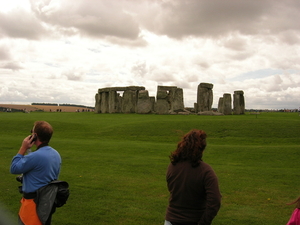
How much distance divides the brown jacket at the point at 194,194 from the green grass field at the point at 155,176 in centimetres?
309

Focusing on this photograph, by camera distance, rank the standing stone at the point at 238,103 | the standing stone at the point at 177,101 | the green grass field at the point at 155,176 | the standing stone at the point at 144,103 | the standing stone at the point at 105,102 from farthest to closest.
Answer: the standing stone at the point at 105,102 < the standing stone at the point at 238,103 < the standing stone at the point at 177,101 < the standing stone at the point at 144,103 < the green grass field at the point at 155,176

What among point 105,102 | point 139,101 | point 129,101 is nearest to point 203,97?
point 139,101

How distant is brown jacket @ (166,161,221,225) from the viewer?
129 inches

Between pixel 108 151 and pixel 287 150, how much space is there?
346 inches

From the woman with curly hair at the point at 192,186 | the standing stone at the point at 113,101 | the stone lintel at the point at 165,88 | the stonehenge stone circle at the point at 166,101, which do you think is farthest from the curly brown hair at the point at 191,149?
the standing stone at the point at 113,101

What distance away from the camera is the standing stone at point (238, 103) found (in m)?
38.5

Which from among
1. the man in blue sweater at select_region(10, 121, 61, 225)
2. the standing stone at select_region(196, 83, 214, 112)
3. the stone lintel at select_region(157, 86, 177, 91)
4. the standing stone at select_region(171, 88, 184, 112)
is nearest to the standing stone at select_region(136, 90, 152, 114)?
the stone lintel at select_region(157, 86, 177, 91)

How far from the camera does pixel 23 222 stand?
3828 millimetres

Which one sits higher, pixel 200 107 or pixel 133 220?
pixel 200 107

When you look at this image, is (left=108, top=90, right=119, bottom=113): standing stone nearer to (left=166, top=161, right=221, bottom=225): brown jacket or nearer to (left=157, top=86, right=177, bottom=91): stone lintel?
(left=157, top=86, right=177, bottom=91): stone lintel

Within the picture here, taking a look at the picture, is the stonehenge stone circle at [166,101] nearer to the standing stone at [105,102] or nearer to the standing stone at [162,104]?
the standing stone at [162,104]

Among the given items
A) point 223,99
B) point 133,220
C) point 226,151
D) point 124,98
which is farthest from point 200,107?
point 133,220

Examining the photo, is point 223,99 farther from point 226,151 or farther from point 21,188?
point 21,188

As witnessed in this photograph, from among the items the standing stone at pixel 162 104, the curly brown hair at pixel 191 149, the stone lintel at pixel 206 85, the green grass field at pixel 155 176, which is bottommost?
the green grass field at pixel 155 176
